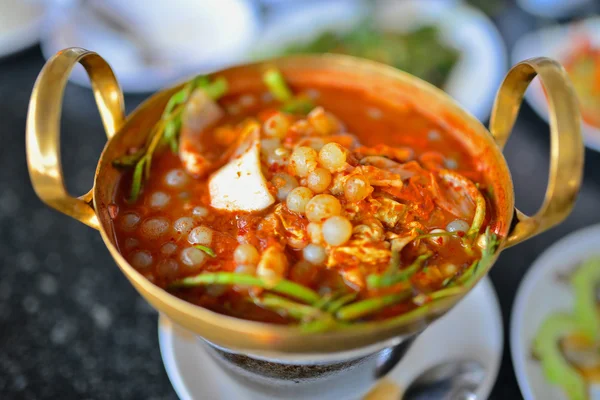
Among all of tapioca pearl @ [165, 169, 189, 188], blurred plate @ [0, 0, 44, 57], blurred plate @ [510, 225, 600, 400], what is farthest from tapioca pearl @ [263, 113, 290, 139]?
blurred plate @ [0, 0, 44, 57]

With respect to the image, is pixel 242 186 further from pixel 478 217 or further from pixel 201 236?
pixel 478 217

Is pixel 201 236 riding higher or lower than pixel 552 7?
higher

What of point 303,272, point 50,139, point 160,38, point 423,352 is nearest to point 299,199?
point 303,272

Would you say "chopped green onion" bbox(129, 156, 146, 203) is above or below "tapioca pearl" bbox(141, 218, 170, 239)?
above

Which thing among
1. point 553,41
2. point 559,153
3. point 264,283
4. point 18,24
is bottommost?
point 553,41

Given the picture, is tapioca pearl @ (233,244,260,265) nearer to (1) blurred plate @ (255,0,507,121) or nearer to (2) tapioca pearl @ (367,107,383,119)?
(2) tapioca pearl @ (367,107,383,119)

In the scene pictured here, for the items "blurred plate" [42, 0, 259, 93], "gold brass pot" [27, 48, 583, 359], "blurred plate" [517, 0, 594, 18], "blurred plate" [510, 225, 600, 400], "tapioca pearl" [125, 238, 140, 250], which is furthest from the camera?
"blurred plate" [517, 0, 594, 18]
